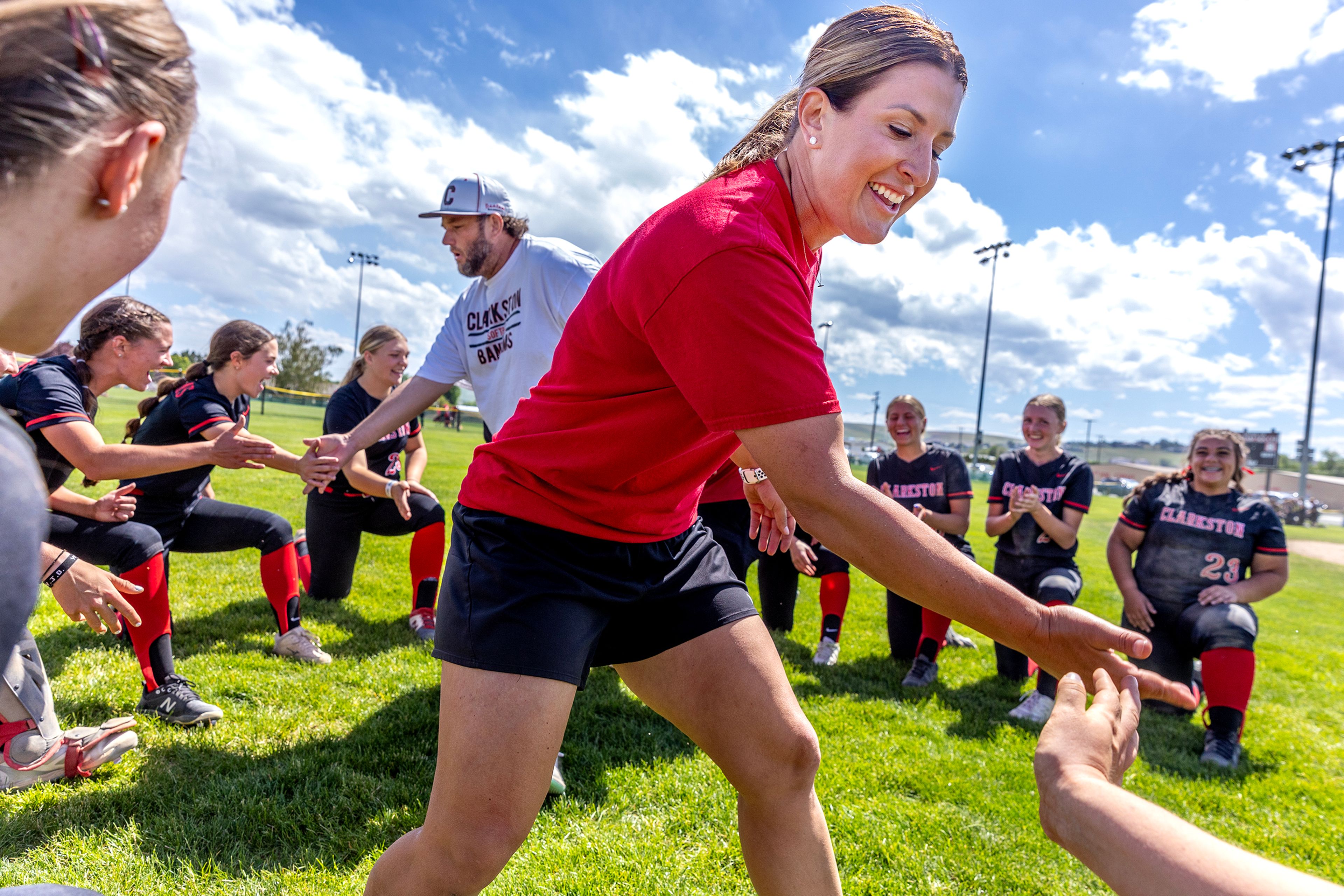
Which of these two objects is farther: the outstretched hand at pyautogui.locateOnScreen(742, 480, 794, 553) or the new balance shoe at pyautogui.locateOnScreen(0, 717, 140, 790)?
the new balance shoe at pyautogui.locateOnScreen(0, 717, 140, 790)

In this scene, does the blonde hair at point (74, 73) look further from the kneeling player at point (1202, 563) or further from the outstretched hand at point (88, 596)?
the kneeling player at point (1202, 563)

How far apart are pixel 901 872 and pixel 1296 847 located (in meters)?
2.19

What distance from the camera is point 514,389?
4086mm

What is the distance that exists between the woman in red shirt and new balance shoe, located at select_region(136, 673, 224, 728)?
2.68 meters

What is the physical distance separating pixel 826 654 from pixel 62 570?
4.90 metres

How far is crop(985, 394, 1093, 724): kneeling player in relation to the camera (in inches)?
228

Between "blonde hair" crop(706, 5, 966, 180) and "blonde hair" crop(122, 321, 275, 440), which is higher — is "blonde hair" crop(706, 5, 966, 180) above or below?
above

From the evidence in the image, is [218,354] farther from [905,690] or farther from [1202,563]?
[1202,563]

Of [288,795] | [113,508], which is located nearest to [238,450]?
[113,508]

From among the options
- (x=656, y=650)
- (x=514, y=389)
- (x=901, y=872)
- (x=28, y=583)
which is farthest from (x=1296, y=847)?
(x=28, y=583)

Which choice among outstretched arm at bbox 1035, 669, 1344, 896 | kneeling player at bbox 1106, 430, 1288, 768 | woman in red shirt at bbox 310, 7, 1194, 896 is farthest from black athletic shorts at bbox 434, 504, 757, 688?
kneeling player at bbox 1106, 430, 1288, 768

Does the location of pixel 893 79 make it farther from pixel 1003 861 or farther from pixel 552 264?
pixel 1003 861

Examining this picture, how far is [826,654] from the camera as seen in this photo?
604 centimetres

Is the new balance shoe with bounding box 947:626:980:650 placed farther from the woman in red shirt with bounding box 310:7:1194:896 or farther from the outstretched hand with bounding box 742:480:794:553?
the woman in red shirt with bounding box 310:7:1194:896
